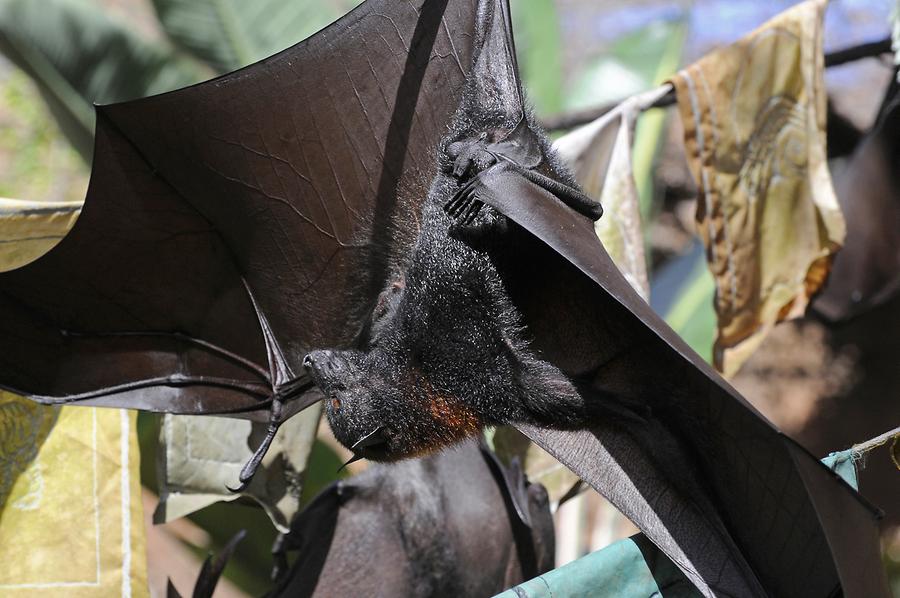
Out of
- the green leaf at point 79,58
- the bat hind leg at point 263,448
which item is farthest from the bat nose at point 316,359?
the green leaf at point 79,58

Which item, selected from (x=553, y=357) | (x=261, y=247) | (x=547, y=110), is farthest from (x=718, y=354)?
(x=547, y=110)

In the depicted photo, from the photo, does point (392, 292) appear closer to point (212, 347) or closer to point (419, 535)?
point (212, 347)

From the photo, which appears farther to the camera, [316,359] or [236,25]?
[236,25]

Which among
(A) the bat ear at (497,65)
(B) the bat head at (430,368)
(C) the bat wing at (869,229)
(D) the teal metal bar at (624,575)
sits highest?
(A) the bat ear at (497,65)

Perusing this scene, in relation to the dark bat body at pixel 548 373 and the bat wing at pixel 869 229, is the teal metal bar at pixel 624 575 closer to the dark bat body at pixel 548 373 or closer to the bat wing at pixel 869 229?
the dark bat body at pixel 548 373

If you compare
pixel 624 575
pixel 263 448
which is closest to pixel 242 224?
pixel 263 448

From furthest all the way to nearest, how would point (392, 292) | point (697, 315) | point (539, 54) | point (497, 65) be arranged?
point (539, 54) → point (697, 315) → point (392, 292) → point (497, 65)

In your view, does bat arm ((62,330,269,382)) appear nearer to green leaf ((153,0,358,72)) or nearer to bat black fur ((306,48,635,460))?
bat black fur ((306,48,635,460))
